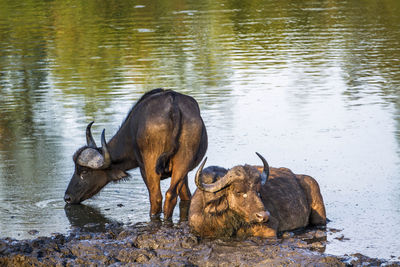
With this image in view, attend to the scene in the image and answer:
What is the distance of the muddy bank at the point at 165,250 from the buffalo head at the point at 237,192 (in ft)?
1.11

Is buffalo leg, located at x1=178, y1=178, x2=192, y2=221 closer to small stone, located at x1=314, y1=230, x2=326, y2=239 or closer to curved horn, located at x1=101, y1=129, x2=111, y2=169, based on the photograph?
curved horn, located at x1=101, y1=129, x2=111, y2=169

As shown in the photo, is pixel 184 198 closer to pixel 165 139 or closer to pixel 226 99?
pixel 165 139

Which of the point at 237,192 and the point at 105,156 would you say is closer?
the point at 237,192

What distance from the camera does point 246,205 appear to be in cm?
924

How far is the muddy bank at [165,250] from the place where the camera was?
27.8 feet

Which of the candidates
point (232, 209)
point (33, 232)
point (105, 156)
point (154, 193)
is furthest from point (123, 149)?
point (232, 209)

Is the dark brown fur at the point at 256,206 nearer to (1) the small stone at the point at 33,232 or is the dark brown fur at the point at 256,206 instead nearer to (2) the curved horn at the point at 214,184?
(2) the curved horn at the point at 214,184

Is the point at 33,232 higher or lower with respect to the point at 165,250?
lower

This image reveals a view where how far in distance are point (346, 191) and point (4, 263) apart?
4898 mm

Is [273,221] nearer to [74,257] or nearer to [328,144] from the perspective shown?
[74,257]

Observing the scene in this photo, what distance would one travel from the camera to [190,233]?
9539 mm

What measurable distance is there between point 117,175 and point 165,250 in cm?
266

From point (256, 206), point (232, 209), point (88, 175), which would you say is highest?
point (256, 206)

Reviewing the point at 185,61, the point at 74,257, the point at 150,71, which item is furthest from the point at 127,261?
the point at 185,61
